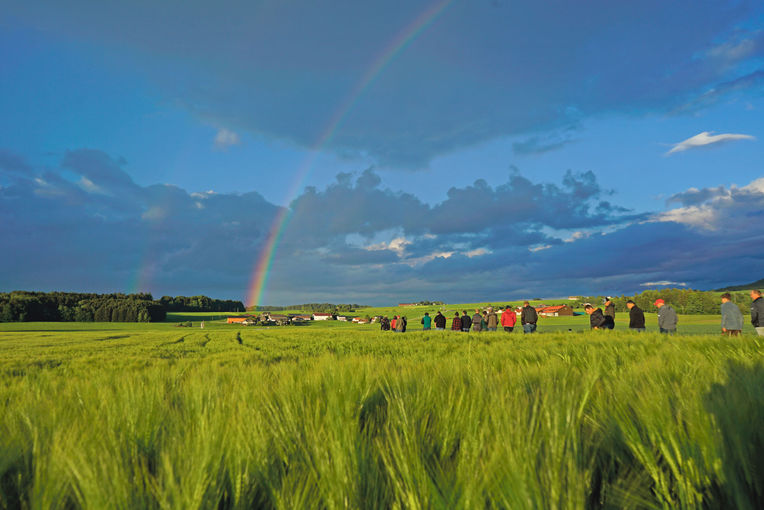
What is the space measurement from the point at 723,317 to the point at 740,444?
18113mm

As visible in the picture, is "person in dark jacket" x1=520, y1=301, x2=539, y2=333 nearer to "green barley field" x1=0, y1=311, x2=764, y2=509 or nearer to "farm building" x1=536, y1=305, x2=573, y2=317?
"green barley field" x1=0, y1=311, x2=764, y2=509

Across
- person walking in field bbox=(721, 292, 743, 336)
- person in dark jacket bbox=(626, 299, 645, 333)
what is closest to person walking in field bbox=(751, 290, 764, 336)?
person walking in field bbox=(721, 292, 743, 336)

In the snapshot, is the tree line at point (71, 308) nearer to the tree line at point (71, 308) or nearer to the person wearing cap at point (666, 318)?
the tree line at point (71, 308)

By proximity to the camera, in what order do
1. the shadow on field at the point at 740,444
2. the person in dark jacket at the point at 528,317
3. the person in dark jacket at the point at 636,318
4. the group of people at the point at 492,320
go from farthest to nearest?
the group of people at the point at 492,320, the person in dark jacket at the point at 528,317, the person in dark jacket at the point at 636,318, the shadow on field at the point at 740,444

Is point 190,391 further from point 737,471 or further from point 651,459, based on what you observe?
point 737,471

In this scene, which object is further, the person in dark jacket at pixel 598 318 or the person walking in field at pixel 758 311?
the person in dark jacket at pixel 598 318

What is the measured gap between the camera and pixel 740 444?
4.90 feet

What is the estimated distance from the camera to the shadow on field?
1.41 m

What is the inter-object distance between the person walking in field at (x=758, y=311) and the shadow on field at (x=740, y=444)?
17.7 m

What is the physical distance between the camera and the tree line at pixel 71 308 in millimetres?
153125

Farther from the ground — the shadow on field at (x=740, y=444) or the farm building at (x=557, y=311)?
the farm building at (x=557, y=311)

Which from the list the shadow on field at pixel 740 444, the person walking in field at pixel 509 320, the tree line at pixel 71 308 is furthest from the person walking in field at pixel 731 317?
the tree line at pixel 71 308

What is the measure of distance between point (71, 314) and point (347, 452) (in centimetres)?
21072

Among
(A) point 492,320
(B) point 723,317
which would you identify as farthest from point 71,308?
(B) point 723,317
